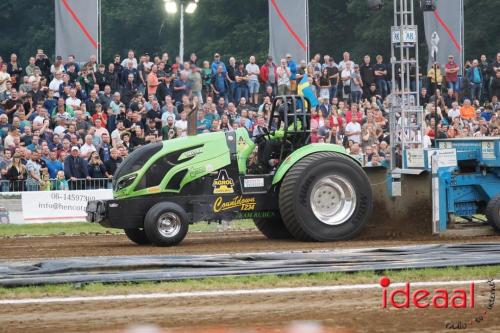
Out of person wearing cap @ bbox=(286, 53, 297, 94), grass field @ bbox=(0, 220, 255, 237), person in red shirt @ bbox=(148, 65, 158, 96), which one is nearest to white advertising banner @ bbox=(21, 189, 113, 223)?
grass field @ bbox=(0, 220, 255, 237)

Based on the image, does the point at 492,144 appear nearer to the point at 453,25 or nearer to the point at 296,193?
the point at 296,193

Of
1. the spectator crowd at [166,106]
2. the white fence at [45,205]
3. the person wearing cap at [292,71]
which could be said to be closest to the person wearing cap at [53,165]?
the spectator crowd at [166,106]

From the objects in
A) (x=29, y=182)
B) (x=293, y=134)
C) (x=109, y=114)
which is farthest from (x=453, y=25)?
(x=293, y=134)

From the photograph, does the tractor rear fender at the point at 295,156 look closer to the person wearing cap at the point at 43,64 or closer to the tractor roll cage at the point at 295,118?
the tractor roll cage at the point at 295,118

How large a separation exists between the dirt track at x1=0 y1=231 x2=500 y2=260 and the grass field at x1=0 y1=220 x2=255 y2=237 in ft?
6.07

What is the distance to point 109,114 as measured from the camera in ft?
Answer: 79.4

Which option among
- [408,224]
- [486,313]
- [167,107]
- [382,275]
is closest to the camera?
[486,313]

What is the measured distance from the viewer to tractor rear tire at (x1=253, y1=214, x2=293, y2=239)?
15758 mm

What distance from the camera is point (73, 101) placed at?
24094mm

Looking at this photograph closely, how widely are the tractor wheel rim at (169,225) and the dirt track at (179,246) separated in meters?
0.24

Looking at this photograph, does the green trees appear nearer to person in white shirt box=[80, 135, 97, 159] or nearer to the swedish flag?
the swedish flag

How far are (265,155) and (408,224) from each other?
7.53 ft

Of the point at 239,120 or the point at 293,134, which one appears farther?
the point at 239,120

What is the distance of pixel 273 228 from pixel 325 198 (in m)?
1.10
